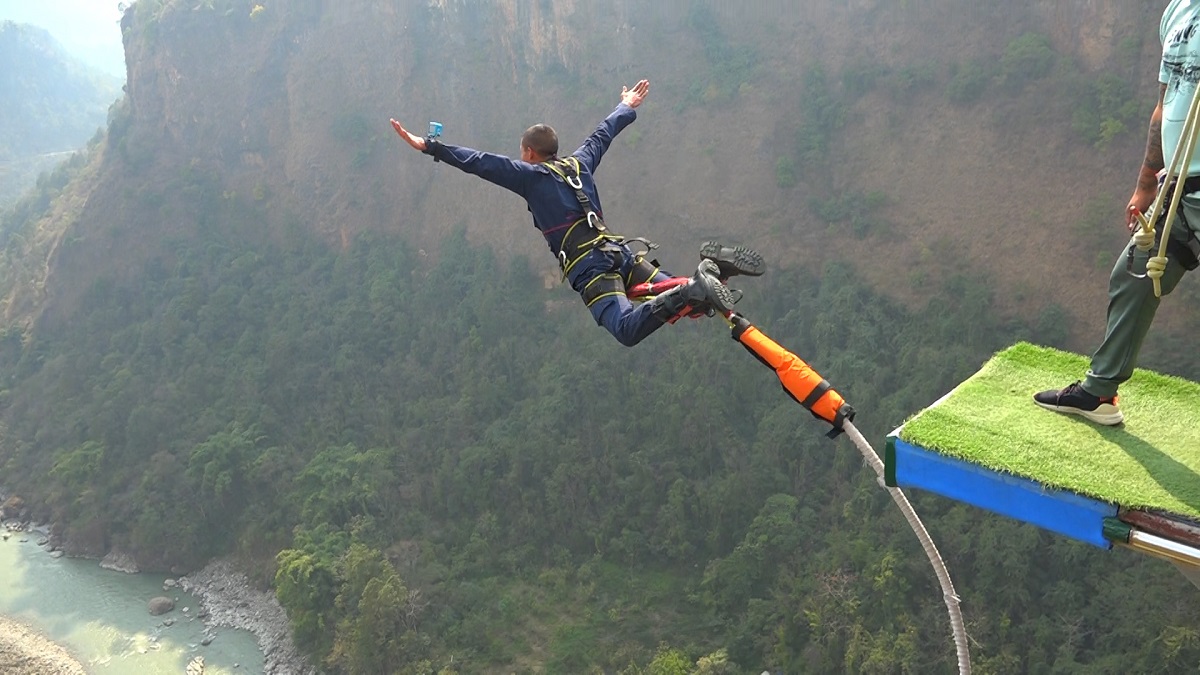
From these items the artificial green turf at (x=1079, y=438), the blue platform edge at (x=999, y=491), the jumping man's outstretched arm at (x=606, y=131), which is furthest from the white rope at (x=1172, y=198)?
the jumping man's outstretched arm at (x=606, y=131)

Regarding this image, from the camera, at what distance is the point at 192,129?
1369 inches

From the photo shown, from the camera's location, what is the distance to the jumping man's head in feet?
15.9

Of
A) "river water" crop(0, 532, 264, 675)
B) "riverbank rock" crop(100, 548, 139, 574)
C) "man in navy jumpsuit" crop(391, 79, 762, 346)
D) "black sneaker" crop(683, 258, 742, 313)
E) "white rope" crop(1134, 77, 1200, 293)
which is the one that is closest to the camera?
"white rope" crop(1134, 77, 1200, 293)

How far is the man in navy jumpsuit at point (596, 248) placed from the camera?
13.0 feet

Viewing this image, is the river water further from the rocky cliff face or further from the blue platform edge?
the blue platform edge

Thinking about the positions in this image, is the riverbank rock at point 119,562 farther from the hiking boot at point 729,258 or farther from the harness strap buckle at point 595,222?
the hiking boot at point 729,258

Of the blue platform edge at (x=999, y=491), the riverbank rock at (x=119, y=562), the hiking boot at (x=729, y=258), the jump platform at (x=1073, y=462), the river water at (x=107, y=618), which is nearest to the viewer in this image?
the jump platform at (x=1073, y=462)

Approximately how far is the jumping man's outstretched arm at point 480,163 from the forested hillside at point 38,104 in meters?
70.3

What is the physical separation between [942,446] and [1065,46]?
21.3 m

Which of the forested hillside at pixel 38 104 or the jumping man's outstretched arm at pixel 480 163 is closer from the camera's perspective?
the jumping man's outstretched arm at pixel 480 163

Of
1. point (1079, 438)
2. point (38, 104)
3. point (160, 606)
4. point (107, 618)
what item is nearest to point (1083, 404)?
point (1079, 438)

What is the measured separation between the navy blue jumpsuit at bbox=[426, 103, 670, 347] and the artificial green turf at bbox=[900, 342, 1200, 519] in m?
1.49

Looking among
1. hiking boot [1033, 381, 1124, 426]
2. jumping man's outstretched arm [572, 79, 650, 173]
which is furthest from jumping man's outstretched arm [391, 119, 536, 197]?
hiking boot [1033, 381, 1124, 426]

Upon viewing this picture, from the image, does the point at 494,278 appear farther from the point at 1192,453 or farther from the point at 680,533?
the point at 1192,453
